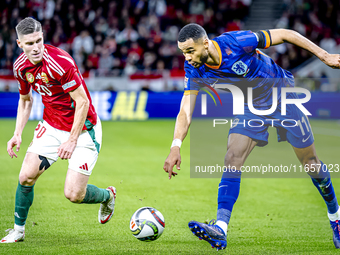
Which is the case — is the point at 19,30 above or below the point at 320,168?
above

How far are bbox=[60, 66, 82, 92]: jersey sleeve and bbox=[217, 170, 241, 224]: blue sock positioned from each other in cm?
175

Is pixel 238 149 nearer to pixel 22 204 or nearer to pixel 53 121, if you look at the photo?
pixel 53 121

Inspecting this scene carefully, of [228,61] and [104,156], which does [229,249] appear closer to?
[228,61]

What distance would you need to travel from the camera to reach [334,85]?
16125 mm

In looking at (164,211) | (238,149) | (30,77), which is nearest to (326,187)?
(238,149)

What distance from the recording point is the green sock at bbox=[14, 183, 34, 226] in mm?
4742

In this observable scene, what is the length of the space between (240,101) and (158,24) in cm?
1607

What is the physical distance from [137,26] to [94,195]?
52.2 ft

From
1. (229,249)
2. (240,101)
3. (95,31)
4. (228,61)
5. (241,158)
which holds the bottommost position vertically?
(95,31)

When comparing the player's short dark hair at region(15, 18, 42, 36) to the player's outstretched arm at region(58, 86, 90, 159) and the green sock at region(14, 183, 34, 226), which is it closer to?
the player's outstretched arm at region(58, 86, 90, 159)

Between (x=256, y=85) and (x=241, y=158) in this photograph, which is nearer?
(x=241, y=158)

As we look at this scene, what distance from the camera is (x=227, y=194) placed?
4512 mm

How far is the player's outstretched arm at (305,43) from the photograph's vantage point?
4.43 m

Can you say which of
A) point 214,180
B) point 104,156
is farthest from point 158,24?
point 214,180
